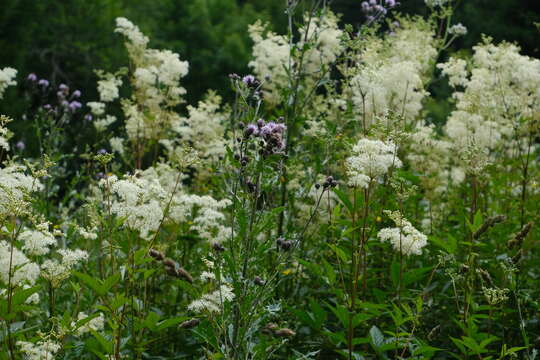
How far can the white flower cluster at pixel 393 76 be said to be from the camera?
4695 mm

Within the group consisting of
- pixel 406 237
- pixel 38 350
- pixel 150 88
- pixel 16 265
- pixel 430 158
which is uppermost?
pixel 150 88

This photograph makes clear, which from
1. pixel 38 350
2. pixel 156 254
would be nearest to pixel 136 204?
pixel 156 254

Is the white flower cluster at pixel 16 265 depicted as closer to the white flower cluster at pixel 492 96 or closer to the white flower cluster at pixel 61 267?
the white flower cluster at pixel 61 267

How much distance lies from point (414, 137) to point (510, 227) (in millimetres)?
1014

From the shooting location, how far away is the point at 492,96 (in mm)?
5109

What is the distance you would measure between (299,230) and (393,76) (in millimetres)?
1415

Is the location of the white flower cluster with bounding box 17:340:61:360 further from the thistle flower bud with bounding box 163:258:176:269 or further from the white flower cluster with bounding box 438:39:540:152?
the white flower cluster with bounding box 438:39:540:152

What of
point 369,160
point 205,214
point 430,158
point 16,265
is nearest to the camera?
point 16,265

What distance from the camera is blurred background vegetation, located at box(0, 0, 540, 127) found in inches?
789

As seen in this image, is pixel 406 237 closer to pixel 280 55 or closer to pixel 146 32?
pixel 280 55

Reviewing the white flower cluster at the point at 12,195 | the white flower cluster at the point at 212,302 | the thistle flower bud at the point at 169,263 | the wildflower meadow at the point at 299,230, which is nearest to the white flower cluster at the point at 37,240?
the wildflower meadow at the point at 299,230

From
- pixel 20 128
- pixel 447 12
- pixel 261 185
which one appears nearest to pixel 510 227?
pixel 447 12

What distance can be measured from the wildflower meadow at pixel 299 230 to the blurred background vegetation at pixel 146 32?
947 cm

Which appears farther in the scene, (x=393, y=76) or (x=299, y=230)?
(x=299, y=230)
